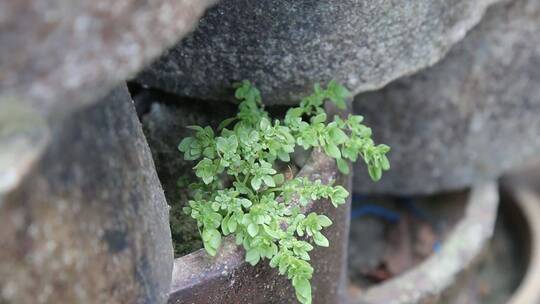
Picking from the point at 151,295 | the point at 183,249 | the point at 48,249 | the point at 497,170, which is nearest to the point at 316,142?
the point at 183,249

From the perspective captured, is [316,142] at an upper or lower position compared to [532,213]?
upper

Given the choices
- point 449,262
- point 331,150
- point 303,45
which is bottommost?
point 449,262

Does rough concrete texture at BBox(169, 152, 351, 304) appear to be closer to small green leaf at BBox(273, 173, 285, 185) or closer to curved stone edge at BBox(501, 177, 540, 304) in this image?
small green leaf at BBox(273, 173, 285, 185)

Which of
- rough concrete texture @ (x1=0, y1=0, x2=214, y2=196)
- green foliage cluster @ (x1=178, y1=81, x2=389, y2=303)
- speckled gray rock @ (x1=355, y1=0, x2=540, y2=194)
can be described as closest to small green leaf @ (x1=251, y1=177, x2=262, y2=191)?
green foliage cluster @ (x1=178, y1=81, x2=389, y2=303)

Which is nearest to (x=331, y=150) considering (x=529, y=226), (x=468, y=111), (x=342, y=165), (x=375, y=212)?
(x=342, y=165)

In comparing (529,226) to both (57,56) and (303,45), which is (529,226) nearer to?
(303,45)

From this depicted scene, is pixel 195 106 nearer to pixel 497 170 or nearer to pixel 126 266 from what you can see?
pixel 126 266
